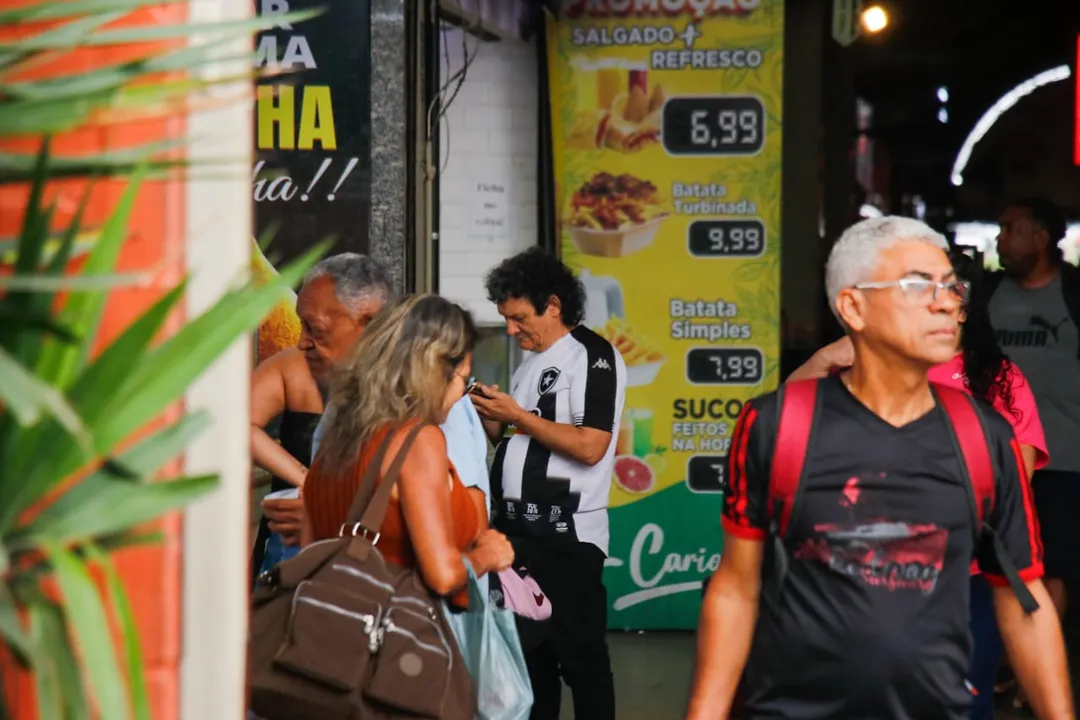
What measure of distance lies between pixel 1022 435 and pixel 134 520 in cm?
370

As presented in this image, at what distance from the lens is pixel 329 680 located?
3281mm

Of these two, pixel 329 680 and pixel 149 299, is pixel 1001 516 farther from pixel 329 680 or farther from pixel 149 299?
pixel 149 299

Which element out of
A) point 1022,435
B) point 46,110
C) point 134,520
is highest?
point 46,110

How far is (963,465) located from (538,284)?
95.9 inches

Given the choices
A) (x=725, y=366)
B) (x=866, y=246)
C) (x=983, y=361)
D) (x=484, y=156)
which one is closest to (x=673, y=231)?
(x=725, y=366)

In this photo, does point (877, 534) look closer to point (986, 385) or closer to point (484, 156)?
point (986, 385)

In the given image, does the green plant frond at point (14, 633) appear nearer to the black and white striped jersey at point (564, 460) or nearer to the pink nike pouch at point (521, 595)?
the pink nike pouch at point (521, 595)

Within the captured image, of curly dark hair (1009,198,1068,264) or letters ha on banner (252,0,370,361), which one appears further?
curly dark hair (1009,198,1068,264)

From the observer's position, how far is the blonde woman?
11.6 ft

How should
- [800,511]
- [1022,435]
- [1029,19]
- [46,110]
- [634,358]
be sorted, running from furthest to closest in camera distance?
1. [1029,19]
2. [634,358]
3. [1022,435]
4. [800,511]
5. [46,110]

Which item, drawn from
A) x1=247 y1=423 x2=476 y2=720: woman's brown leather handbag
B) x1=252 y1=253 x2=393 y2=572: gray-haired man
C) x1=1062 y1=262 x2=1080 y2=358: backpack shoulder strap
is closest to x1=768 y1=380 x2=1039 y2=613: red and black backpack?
x1=247 y1=423 x2=476 y2=720: woman's brown leather handbag

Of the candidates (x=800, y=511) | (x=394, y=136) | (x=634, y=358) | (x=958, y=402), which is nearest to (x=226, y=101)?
(x=800, y=511)

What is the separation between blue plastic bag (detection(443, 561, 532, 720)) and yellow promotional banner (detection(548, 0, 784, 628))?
12.6 ft

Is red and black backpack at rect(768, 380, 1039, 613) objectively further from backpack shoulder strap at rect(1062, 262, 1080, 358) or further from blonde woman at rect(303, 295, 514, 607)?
backpack shoulder strap at rect(1062, 262, 1080, 358)
